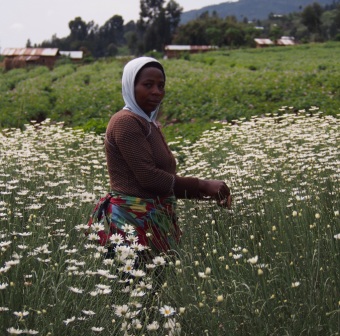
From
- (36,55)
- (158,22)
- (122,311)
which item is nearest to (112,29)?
(158,22)

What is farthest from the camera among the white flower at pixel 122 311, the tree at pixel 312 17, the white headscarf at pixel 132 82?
the tree at pixel 312 17

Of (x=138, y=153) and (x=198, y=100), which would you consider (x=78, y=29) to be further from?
(x=138, y=153)

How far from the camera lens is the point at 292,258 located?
3.11m

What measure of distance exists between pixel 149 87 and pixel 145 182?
1.91 ft

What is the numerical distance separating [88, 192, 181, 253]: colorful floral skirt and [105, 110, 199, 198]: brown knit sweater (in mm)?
56

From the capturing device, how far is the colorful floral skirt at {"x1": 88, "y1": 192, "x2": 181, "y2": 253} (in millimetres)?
3691

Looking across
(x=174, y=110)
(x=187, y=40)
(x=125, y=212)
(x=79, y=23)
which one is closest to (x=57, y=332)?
(x=125, y=212)

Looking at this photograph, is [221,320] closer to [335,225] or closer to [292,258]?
[292,258]

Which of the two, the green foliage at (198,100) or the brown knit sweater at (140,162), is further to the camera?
the green foliage at (198,100)

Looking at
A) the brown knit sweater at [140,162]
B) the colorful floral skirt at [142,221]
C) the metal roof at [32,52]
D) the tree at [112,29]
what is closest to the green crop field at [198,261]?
the colorful floral skirt at [142,221]

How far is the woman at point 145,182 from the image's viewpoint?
363 cm

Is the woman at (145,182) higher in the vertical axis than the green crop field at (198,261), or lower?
higher

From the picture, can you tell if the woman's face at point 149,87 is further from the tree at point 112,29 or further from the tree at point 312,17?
the tree at point 112,29

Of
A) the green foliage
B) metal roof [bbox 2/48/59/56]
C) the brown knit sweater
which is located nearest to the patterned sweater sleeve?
the brown knit sweater
